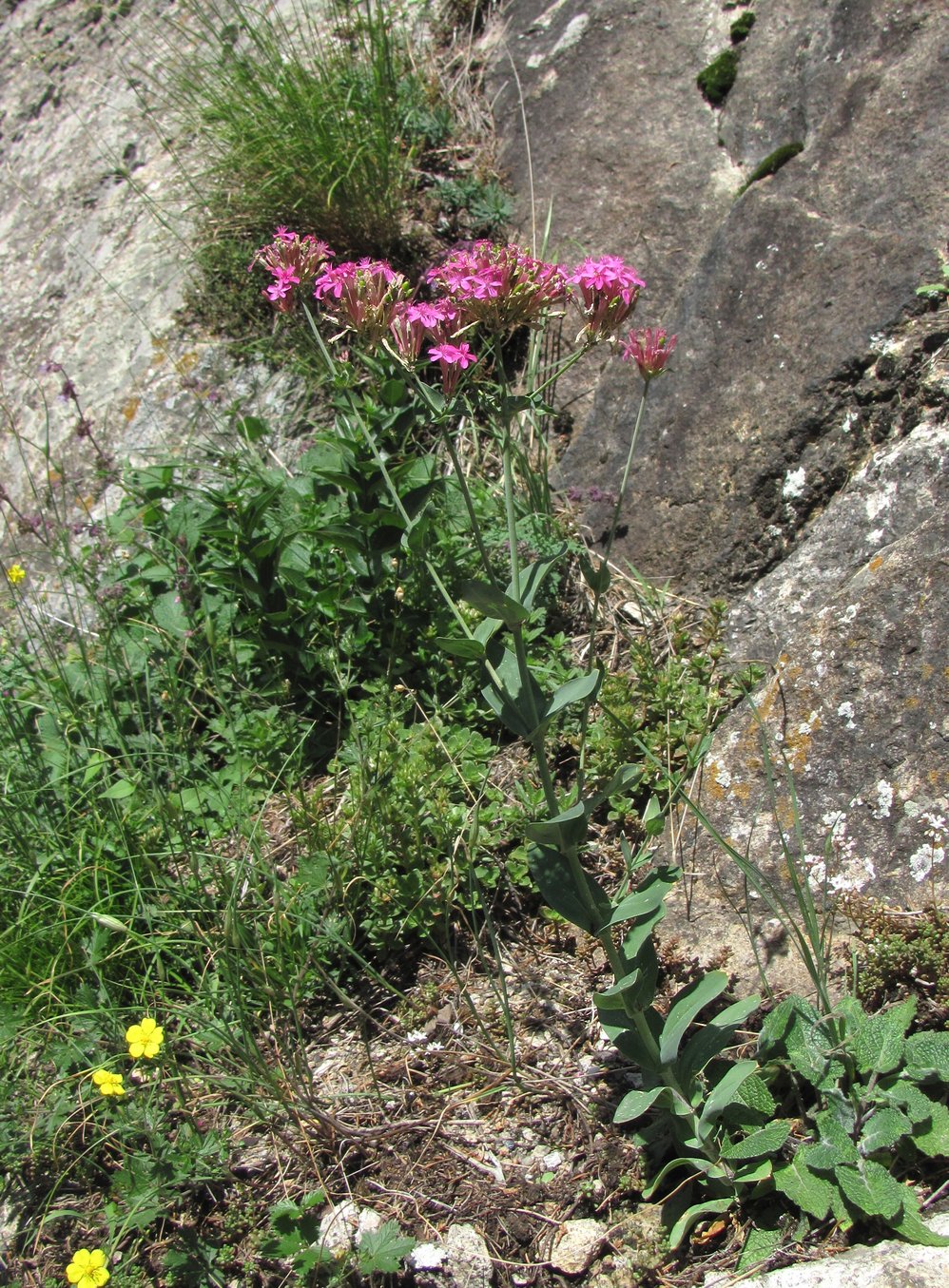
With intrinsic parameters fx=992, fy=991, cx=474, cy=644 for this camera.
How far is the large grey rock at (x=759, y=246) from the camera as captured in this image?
295cm

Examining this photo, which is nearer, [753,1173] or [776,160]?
[753,1173]

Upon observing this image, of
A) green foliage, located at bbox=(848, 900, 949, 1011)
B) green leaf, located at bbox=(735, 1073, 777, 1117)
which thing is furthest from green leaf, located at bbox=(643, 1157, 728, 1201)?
green foliage, located at bbox=(848, 900, 949, 1011)

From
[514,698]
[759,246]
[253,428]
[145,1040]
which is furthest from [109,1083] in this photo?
[759,246]

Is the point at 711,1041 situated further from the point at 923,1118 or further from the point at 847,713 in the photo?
the point at 847,713

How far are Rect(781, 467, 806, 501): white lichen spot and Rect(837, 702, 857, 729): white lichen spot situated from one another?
34.1 inches

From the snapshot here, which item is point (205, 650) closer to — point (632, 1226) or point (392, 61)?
point (632, 1226)

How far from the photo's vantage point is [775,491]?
3010 mm

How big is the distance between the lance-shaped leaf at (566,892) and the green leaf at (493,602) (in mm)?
534

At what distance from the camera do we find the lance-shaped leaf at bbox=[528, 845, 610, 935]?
6.41 feet

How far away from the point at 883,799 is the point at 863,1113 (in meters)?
0.66

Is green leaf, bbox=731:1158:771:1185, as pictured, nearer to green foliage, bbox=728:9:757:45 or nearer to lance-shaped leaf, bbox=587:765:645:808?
lance-shaped leaf, bbox=587:765:645:808

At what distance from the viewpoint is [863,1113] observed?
6.09ft

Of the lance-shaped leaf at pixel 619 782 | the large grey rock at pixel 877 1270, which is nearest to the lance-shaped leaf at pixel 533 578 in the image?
A: the lance-shaped leaf at pixel 619 782

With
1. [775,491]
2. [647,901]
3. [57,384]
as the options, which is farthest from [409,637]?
[57,384]
